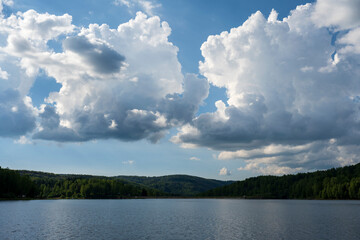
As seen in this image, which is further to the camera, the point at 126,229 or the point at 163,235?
the point at 126,229

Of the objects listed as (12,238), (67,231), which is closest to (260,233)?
(67,231)

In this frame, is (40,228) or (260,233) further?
(40,228)

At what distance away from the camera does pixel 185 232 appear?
70.2m

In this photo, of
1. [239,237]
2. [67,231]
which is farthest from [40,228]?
[239,237]

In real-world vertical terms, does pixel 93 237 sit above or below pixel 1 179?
below

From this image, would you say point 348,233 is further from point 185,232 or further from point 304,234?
point 185,232

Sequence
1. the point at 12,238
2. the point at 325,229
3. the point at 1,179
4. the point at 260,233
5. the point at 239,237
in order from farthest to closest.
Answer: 1. the point at 1,179
2. the point at 325,229
3. the point at 260,233
4. the point at 239,237
5. the point at 12,238

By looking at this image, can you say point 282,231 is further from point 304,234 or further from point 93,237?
point 93,237

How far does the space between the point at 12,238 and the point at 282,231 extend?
58.9 meters

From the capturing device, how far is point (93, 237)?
62.7 m

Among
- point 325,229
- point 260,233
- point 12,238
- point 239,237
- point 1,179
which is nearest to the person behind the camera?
point 12,238

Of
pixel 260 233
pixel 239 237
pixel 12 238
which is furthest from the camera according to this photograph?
pixel 260 233

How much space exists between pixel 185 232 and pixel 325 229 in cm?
3452

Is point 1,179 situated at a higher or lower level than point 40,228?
higher
